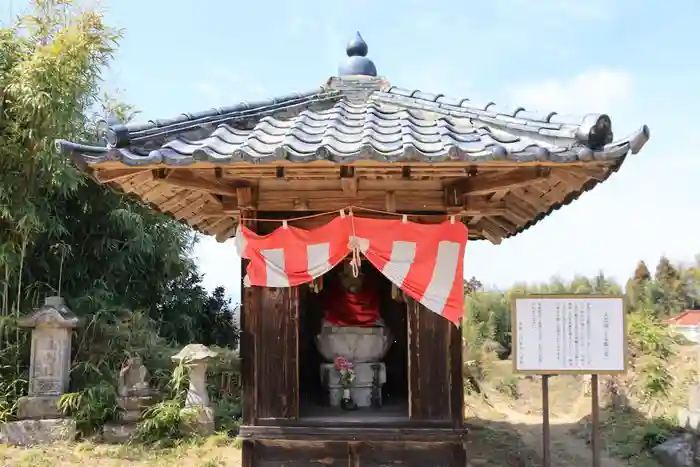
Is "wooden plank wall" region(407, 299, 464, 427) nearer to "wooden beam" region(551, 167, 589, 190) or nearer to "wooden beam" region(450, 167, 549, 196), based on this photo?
"wooden beam" region(450, 167, 549, 196)

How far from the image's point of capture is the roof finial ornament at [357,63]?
21.0 ft

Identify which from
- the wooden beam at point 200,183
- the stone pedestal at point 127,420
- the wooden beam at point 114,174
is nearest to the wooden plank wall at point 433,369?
the wooden beam at point 200,183

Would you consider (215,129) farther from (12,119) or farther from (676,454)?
(676,454)

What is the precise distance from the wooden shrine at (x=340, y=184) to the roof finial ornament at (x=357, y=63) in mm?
789

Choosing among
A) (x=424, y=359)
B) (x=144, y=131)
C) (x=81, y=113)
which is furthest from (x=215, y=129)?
(x=81, y=113)

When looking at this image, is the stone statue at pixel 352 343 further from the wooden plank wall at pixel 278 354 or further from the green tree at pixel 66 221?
the green tree at pixel 66 221

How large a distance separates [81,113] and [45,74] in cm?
129

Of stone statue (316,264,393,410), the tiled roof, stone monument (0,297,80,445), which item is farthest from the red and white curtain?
stone monument (0,297,80,445)

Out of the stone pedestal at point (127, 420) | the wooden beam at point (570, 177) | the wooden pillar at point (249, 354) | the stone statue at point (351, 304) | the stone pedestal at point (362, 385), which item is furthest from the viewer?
the stone pedestal at point (127, 420)

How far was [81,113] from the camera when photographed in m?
11.9

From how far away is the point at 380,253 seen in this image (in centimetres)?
496

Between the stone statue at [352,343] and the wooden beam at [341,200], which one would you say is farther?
the stone statue at [352,343]

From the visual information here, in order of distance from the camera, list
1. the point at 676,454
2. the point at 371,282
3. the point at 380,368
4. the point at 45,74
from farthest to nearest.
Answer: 1. the point at 45,74
2. the point at 676,454
3. the point at 371,282
4. the point at 380,368

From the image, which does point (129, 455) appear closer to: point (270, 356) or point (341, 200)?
point (270, 356)
